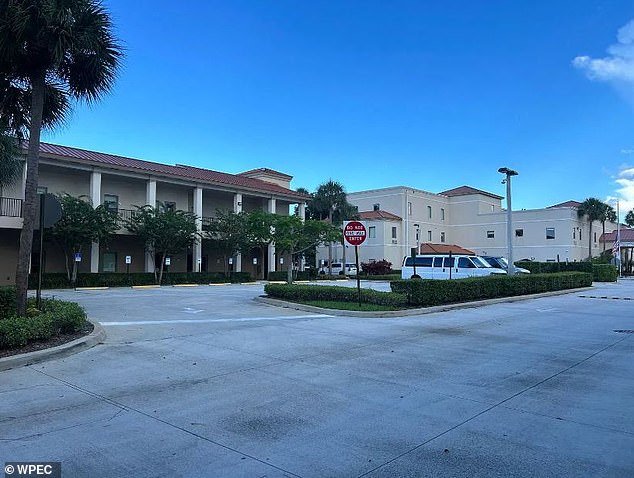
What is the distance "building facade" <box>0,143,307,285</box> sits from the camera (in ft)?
99.1

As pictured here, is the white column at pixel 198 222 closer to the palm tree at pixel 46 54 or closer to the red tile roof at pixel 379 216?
the palm tree at pixel 46 54

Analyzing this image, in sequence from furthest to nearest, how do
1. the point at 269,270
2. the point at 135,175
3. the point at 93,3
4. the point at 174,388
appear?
the point at 269,270 → the point at 135,175 → the point at 93,3 → the point at 174,388

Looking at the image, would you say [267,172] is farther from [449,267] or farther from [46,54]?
[46,54]

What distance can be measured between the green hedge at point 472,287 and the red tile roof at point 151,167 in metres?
23.3

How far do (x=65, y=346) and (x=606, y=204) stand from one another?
72.8 metres

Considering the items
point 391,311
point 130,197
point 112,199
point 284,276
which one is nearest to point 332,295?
point 391,311

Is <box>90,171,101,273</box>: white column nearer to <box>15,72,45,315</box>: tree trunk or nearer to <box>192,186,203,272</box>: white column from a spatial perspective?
<box>192,186,203,272</box>: white column

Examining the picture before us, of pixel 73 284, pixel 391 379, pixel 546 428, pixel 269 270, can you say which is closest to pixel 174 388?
pixel 391 379

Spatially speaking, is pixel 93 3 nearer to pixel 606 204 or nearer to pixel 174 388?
pixel 174 388

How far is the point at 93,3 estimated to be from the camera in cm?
1058

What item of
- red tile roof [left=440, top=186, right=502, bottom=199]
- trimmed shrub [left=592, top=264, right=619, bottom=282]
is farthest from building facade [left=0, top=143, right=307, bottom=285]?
red tile roof [left=440, top=186, right=502, bottom=199]

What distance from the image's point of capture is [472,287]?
63.1 feet

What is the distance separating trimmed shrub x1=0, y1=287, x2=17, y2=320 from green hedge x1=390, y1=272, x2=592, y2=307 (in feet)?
36.2

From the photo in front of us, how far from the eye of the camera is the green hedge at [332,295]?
635 inches
